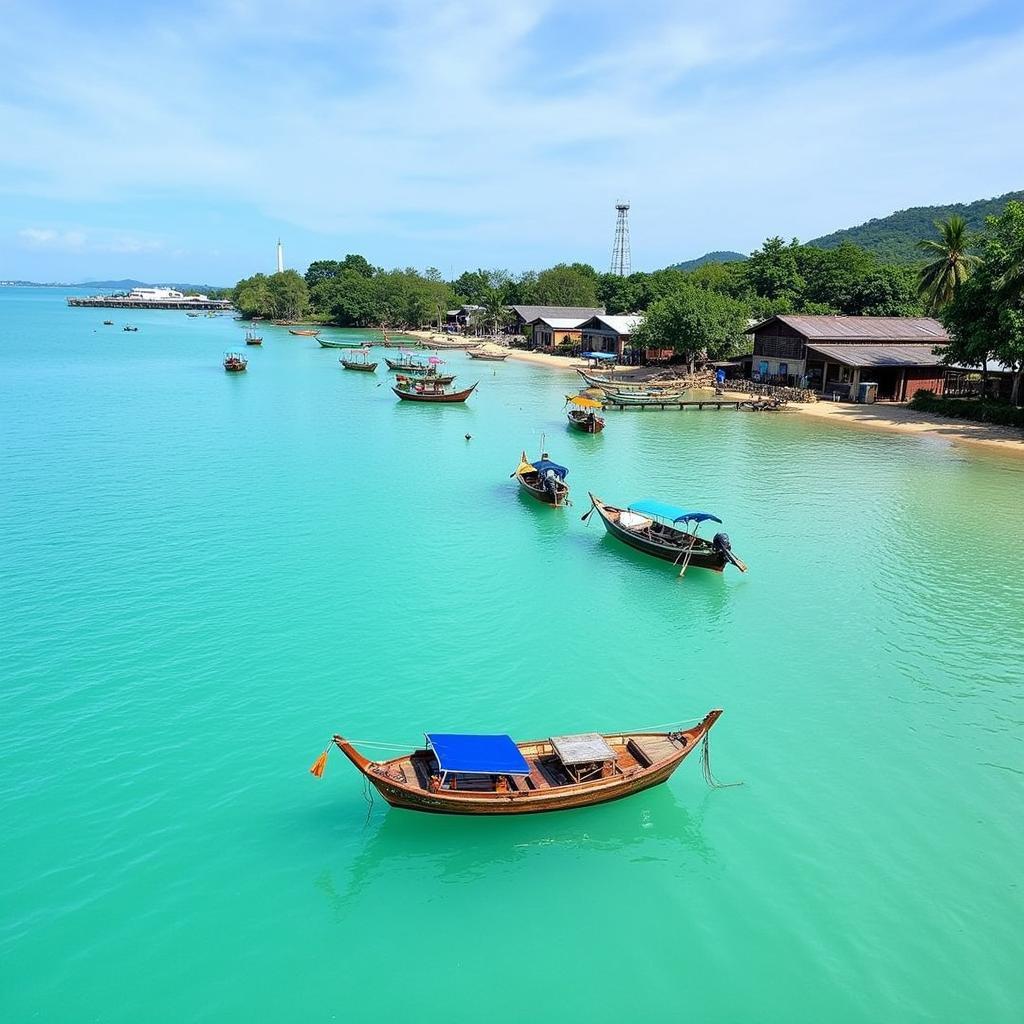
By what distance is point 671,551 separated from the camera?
1042 inches

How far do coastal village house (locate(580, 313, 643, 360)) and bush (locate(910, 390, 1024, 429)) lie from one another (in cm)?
3277

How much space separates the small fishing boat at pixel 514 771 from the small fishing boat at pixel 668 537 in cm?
1149

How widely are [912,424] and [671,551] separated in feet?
107

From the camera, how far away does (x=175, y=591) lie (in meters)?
23.0

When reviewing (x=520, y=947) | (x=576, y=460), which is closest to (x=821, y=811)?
(x=520, y=947)

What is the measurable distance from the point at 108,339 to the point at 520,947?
439 feet

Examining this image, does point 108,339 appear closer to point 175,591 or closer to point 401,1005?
point 175,591

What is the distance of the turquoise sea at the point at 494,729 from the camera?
11.3 metres

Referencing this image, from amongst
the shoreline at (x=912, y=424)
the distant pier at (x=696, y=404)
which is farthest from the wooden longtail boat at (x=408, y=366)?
the shoreline at (x=912, y=424)

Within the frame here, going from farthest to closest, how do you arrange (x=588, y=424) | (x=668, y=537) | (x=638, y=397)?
(x=638, y=397) < (x=588, y=424) < (x=668, y=537)

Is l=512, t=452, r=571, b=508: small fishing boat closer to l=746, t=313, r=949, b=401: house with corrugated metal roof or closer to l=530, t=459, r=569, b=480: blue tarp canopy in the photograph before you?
l=530, t=459, r=569, b=480: blue tarp canopy

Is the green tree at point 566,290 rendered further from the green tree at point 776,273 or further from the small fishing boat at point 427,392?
the small fishing boat at point 427,392

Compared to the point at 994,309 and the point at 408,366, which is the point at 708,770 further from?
the point at 408,366

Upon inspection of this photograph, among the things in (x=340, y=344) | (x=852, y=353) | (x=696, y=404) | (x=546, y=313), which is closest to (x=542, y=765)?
(x=696, y=404)
